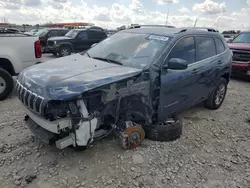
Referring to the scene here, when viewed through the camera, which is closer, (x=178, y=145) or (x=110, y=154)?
(x=110, y=154)

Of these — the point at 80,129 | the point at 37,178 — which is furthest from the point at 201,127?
the point at 37,178

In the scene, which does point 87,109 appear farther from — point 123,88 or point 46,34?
point 46,34

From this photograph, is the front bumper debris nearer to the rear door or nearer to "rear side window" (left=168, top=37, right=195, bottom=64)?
"rear side window" (left=168, top=37, right=195, bottom=64)

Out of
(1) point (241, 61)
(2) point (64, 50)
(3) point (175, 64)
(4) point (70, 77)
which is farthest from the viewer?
(2) point (64, 50)

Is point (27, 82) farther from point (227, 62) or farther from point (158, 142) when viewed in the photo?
point (227, 62)

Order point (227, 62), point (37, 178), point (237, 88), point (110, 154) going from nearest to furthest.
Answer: point (37, 178) < point (110, 154) < point (227, 62) < point (237, 88)

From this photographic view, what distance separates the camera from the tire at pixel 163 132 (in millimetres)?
3545

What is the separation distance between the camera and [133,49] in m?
3.67

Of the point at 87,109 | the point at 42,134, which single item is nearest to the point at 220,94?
the point at 87,109

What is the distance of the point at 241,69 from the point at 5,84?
25.1ft

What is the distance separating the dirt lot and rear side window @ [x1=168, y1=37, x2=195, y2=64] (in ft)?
4.38

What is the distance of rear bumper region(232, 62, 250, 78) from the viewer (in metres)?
7.98

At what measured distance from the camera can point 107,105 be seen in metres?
3.01

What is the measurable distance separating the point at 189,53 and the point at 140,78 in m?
1.31
